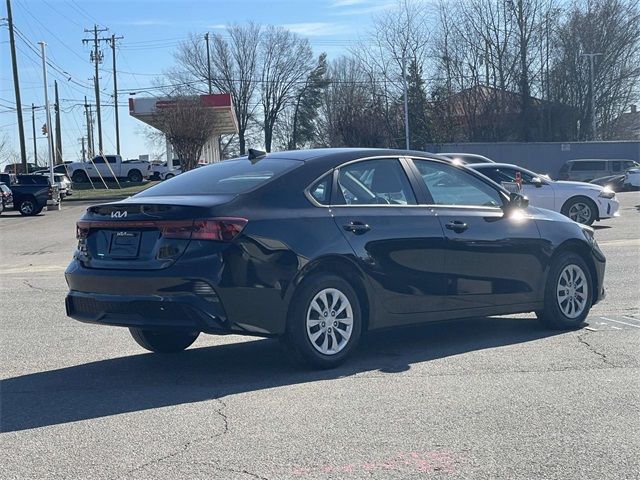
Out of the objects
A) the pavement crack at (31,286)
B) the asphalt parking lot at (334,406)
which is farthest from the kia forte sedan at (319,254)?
the pavement crack at (31,286)

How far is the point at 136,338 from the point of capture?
7.32 metres

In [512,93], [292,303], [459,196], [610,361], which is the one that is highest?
[512,93]

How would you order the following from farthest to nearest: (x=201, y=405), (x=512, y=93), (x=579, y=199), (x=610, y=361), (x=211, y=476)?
(x=512, y=93) → (x=579, y=199) → (x=610, y=361) → (x=201, y=405) → (x=211, y=476)

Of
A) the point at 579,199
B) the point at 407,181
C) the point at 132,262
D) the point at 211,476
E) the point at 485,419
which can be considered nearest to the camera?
the point at 211,476

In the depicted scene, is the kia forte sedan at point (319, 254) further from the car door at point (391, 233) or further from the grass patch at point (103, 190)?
the grass patch at point (103, 190)

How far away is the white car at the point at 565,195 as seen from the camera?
18703mm

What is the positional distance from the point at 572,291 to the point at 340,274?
2.67 metres

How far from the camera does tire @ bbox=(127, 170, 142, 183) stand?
61.1 meters

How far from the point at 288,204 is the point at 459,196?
1846 mm

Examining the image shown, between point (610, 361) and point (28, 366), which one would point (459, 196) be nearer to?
point (610, 361)

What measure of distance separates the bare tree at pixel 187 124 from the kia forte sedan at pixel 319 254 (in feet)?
134

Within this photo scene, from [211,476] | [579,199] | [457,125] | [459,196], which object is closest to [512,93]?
[457,125]

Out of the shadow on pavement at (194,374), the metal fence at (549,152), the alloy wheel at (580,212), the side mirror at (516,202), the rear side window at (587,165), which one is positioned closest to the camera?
the shadow on pavement at (194,374)

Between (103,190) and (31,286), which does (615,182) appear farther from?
(31,286)
